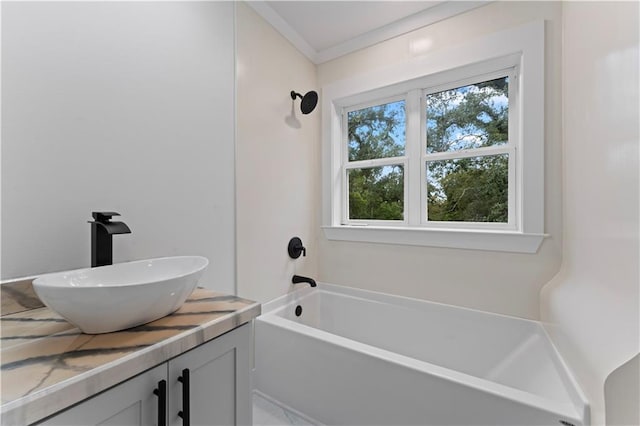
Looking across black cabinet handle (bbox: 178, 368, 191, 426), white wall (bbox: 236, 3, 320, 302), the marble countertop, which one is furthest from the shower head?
black cabinet handle (bbox: 178, 368, 191, 426)

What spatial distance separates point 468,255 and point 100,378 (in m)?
1.88

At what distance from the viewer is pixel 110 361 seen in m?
0.54

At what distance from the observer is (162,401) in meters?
0.61

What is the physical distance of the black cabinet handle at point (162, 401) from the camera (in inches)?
23.9

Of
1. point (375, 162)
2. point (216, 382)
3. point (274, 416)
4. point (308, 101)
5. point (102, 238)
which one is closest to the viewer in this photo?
point (216, 382)

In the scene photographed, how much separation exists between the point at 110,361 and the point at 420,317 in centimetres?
181

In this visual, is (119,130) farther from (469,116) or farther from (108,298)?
(469,116)

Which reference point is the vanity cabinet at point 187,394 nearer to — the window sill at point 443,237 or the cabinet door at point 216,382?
the cabinet door at point 216,382

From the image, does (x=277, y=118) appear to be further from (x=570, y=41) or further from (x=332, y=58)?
(x=570, y=41)

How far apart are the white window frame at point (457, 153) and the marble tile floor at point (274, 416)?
122 cm

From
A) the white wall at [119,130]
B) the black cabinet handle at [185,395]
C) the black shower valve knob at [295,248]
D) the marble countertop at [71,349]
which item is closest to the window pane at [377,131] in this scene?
the black shower valve knob at [295,248]

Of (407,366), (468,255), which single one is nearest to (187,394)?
(407,366)

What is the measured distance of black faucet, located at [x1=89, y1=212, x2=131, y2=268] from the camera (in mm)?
915

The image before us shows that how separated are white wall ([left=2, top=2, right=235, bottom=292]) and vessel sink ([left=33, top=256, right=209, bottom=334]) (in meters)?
0.32
